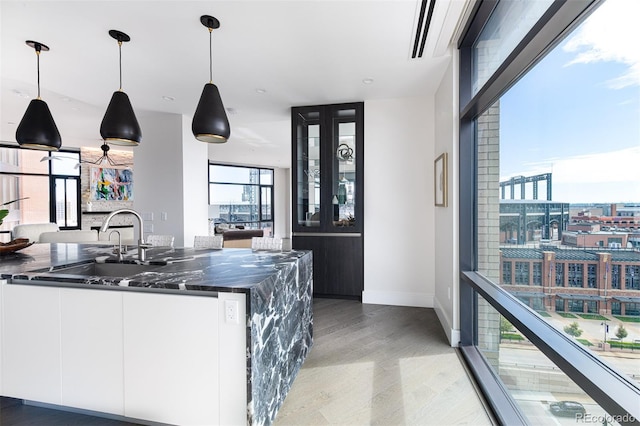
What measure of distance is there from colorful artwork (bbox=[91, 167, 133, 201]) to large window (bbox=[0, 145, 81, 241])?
0.38 m

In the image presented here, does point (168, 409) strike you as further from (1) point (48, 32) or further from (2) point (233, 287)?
(1) point (48, 32)

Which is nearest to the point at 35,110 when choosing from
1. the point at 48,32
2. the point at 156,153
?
the point at 48,32

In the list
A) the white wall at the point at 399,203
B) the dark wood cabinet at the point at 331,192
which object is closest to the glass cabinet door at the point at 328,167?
the dark wood cabinet at the point at 331,192

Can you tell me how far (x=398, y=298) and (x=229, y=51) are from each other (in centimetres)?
356

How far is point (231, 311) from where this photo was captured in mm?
1598

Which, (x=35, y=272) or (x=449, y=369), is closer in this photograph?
(x=35, y=272)

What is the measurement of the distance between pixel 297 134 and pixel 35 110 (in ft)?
9.38

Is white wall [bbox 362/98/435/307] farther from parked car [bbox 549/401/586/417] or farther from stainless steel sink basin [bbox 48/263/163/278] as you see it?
stainless steel sink basin [bbox 48/263/163/278]

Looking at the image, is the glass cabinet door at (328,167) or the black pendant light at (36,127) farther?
the glass cabinet door at (328,167)

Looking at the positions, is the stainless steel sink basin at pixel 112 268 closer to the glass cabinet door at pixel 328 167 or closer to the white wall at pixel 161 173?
the glass cabinet door at pixel 328 167

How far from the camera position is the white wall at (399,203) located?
13.1ft

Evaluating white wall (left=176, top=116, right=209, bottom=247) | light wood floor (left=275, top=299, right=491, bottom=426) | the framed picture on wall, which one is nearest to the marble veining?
light wood floor (left=275, top=299, right=491, bottom=426)

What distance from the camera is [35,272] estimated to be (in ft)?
6.18

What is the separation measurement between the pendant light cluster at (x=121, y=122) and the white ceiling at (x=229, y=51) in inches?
6.5
